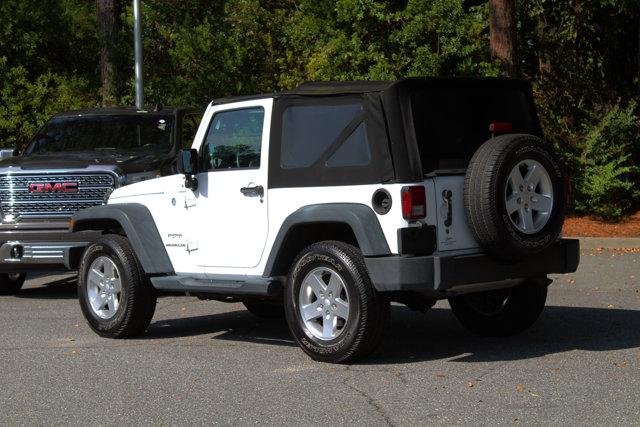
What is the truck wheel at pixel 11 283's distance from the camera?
13711 mm

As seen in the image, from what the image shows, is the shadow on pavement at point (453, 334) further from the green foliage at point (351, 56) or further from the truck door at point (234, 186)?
the green foliage at point (351, 56)

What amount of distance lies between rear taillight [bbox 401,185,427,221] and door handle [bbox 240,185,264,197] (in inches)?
52.3

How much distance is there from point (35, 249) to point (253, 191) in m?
4.46

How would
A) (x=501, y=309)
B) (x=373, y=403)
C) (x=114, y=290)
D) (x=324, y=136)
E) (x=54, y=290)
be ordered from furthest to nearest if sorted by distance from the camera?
(x=54, y=290)
(x=114, y=290)
(x=501, y=309)
(x=324, y=136)
(x=373, y=403)

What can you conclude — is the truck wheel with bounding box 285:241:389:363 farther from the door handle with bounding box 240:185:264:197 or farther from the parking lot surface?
the door handle with bounding box 240:185:264:197

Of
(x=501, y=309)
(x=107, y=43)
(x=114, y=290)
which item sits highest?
(x=107, y=43)

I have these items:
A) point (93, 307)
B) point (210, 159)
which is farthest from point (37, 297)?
point (210, 159)

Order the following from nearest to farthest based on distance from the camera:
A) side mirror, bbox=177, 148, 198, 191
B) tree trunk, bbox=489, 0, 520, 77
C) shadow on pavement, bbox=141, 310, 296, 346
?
side mirror, bbox=177, 148, 198, 191, shadow on pavement, bbox=141, 310, 296, 346, tree trunk, bbox=489, 0, 520, 77

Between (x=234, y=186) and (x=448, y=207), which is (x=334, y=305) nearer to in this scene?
(x=448, y=207)

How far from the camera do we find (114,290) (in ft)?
32.4

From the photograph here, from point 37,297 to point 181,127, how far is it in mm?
2609

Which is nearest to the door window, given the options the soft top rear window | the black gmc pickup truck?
the soft top rear window

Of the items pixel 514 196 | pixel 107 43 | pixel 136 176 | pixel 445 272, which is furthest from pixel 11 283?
pixel 107 43

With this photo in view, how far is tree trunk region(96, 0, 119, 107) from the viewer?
25.4 meters
